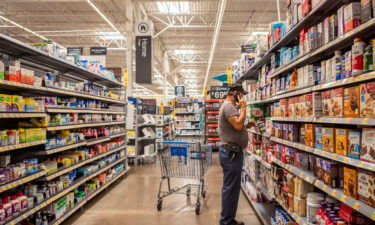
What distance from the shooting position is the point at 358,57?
1.62 m

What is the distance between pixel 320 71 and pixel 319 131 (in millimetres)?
532

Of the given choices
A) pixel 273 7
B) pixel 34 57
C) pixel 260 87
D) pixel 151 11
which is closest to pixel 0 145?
pixel 34 57

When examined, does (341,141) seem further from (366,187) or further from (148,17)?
(148,17)

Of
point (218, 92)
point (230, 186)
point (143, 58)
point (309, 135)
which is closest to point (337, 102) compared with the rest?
point (309, 135)

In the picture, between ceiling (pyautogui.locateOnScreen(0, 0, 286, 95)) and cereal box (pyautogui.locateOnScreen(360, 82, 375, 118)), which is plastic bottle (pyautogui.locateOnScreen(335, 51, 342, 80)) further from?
ceiling (pyautogui.locateOnScreen(0, 0, 286, 95))

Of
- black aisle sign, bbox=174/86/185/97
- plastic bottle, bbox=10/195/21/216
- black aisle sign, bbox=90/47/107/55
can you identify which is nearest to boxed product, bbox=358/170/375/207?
plastic bottle, bbox=10/195/21/216

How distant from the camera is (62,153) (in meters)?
4.07

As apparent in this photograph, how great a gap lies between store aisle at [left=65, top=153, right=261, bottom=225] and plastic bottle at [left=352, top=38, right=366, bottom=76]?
2736mm

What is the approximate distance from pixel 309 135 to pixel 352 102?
670 millimetres

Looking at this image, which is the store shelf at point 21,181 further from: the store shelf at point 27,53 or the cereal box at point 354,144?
the cereal box at point 354,144

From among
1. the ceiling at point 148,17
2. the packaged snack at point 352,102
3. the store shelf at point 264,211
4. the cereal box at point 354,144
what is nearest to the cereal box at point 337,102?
the packaged snack at point 352,102

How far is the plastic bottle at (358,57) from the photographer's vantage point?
161 cm

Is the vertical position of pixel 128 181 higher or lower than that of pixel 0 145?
lower

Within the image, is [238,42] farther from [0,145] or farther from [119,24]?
[0,145]
